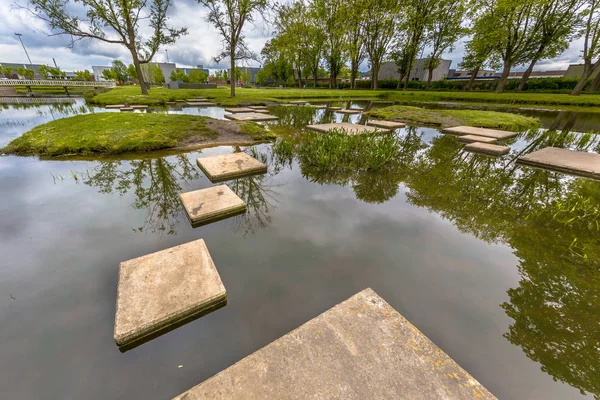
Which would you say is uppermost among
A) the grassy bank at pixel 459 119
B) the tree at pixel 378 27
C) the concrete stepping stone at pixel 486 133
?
the tree at pixel 378 27

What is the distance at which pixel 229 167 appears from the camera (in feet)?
12.1

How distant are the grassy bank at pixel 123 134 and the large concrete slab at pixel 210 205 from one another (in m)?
2.83

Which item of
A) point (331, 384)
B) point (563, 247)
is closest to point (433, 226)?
point (563, 247)

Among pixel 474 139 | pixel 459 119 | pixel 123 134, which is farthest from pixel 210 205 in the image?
pixel 459 119

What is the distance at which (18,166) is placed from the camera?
3668 millimetres

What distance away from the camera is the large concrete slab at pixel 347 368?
100 cm

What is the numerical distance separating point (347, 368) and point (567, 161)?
579 cm

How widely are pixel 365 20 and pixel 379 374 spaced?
33.7m

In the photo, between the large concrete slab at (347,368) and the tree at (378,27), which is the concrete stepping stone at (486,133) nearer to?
the large concrete slab at (347,368)

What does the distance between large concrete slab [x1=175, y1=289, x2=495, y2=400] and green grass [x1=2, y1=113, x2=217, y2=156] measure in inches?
196

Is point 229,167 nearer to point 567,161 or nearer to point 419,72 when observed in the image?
point 567,161

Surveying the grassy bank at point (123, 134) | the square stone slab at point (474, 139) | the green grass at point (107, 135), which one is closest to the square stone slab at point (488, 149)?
the square stone slab at point (474, 139)

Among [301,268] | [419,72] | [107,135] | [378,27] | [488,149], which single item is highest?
[378,27]

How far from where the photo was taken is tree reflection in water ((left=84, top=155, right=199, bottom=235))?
97.1 inches
